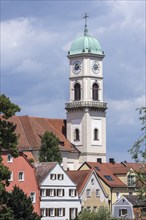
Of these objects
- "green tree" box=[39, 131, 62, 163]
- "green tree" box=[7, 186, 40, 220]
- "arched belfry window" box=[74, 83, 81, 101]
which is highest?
"arched belfry window" box=[74, 83, 81, 101]

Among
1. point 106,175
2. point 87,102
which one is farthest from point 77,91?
point 106,175

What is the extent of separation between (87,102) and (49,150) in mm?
24332

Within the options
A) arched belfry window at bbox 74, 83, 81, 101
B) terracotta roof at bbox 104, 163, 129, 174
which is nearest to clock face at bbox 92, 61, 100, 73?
arched belfry window at bbox 74, 83, 81, 101

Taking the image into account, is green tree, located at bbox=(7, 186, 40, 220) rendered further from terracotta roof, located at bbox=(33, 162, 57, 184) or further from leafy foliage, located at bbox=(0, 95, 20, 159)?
terracotta roof, located at bbox=(33, 162, 57, 184)

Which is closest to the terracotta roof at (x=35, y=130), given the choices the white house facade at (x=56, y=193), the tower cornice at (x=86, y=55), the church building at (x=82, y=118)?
the church building at (x=82, y=118)

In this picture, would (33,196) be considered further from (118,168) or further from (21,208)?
(118,168)

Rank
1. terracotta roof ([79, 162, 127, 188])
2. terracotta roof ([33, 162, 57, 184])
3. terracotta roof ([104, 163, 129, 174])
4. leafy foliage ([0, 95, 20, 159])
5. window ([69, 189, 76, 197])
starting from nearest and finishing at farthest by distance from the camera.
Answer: leafy foliage ([0, 95, 20, 159]) → terracotta roof ([33, 162, 57, 184]) → window ([69, 189, 76, 197]) → terracotta roof ([79, 162, 127, 188]) → terracotta roof ([104, 163, 129, 174])

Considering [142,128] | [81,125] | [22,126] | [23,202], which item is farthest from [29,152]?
[142,128]

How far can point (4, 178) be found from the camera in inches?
2010

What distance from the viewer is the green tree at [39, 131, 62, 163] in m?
108

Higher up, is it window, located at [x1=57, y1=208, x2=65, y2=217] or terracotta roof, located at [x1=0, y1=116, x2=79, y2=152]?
terracotta roof, located at [x1=0, y1=116, x2=79, y2=152]

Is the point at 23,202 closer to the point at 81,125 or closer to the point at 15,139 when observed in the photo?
the point at 15,139

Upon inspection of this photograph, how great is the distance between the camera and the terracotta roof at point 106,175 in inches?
4171

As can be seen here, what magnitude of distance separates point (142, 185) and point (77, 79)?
4387 inches
